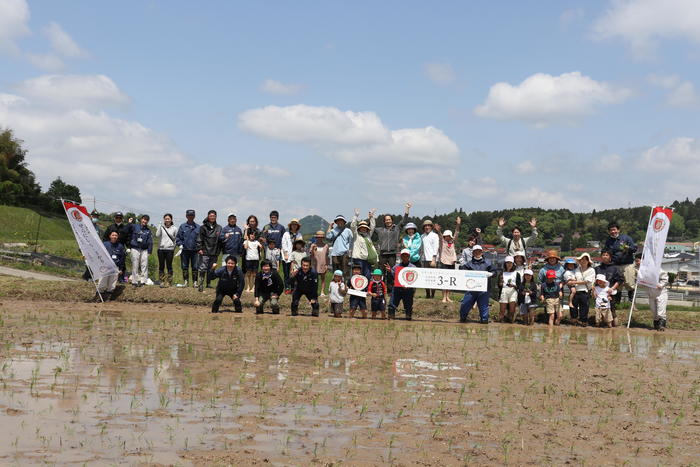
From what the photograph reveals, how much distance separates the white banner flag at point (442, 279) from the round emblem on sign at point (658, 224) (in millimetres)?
4203

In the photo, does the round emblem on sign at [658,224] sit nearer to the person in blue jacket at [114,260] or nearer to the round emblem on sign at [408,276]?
the round emblem on sign at [408,276]

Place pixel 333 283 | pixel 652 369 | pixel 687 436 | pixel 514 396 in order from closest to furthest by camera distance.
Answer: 1. pixel 687 436
2. pixel 514 396
3. pixel 652 369
4. pixel 333 283

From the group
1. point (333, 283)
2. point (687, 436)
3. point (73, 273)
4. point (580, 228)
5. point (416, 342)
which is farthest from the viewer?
point (580, 228)

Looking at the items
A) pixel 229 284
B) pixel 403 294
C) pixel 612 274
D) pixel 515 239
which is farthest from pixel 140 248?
pixel 612 274

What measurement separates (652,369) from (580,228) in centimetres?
14851

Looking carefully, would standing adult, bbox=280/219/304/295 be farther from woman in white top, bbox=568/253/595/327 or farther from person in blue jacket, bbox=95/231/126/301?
woman in white top, bbox=568/253/595/327

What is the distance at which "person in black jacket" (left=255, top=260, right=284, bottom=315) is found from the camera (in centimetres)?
1700

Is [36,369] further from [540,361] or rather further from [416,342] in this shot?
[540,361]

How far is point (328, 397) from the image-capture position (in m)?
8.60

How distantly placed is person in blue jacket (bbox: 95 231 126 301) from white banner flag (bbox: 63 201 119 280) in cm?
19

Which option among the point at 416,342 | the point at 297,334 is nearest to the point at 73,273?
the point at 297,334

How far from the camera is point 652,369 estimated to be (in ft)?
37.5

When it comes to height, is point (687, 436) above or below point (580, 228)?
below

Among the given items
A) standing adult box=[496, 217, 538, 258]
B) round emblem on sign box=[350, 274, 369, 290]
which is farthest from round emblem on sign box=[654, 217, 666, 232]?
round emblem on sign box=[350, 274, 369, 290]
